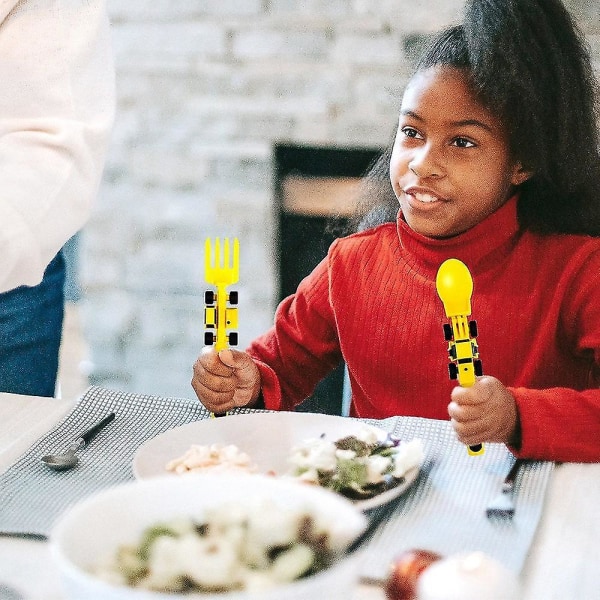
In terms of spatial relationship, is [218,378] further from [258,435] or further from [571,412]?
[571,412]

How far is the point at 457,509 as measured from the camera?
0.81 meters

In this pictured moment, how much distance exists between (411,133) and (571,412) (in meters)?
0.45

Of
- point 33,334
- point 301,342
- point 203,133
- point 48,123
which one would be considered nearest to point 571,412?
point 301,342

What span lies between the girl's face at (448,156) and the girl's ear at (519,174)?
16 mm

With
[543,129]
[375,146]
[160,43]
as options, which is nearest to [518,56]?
[543,129]

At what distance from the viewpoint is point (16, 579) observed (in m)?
0.70

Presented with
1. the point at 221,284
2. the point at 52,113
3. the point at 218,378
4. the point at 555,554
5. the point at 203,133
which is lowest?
the point at 555,554

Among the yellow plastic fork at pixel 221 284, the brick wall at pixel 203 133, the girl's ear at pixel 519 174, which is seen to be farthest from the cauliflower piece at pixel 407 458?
the brick wall at pixel 203 133

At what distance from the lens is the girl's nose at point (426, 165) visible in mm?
1158

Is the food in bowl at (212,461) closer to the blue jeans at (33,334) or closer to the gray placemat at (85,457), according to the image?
the gray placemat at (85,457)

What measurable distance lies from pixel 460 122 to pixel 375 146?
1245mm

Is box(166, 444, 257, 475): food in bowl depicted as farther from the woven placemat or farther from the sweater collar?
the sweater collar

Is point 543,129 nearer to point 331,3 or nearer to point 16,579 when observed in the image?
point 16,579

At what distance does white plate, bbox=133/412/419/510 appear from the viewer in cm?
92
